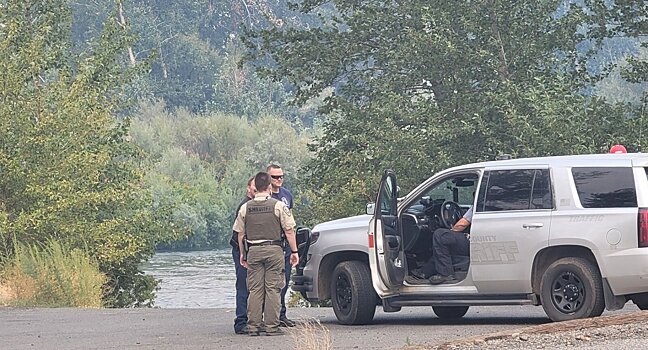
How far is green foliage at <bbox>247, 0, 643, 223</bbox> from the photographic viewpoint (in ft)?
109

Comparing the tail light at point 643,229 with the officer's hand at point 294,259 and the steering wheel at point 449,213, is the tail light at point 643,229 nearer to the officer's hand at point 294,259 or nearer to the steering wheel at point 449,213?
the steering wheel at point 449,213

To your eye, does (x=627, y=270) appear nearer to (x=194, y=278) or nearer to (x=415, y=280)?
(x=415, y=280)

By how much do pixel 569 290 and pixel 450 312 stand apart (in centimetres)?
280

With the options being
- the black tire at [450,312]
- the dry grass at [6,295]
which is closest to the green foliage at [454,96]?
the dry grass at [6,295]

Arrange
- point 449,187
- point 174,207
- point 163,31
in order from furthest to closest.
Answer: point 163,31, point 174,207, point 449,187

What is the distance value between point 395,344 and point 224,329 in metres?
3.41

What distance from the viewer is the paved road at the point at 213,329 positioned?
1398 cm

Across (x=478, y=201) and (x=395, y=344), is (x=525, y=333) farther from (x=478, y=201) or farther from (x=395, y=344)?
(x=478, y=201)

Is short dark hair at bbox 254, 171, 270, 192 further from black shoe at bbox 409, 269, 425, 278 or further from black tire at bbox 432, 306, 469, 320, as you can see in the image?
black tire at bbox 432, 306, 469, 320

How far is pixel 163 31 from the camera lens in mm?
108938

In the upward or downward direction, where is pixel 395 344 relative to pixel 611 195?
downward

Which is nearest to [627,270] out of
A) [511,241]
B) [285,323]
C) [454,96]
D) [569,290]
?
[569,290]

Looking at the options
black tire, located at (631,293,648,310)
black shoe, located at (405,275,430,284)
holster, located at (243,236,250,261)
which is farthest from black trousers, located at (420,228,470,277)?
holster, located at (243,236,250,261)

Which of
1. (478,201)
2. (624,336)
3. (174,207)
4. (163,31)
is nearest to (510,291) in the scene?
(478,201)
